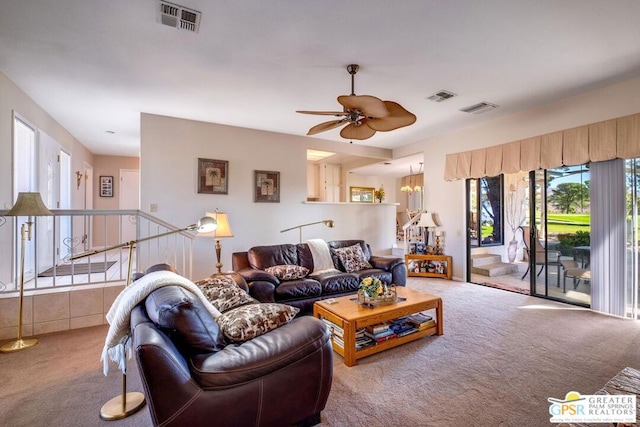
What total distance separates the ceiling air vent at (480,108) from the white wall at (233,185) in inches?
106

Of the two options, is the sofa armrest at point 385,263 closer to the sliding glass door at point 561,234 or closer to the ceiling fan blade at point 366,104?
the sliding glass door at point 561,234

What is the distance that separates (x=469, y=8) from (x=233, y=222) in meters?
4.19

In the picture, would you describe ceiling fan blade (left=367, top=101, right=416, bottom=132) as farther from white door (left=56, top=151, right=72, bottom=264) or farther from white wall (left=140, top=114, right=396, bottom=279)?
white door (left=56, top=151, right=72, bottom=264)

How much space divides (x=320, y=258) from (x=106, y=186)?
6.24 metres

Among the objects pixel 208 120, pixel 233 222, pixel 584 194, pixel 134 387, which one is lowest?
pixel 134 387

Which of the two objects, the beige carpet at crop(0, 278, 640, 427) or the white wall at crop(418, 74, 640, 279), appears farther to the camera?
the white wall at crop(418, 74, 640, 279)

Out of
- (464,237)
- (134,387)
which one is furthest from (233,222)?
(464,237)

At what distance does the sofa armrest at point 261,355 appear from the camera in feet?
4.59

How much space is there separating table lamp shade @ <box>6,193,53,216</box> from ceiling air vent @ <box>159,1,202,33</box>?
1986 millimetres

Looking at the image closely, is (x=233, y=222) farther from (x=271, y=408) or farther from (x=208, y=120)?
(x=271, y=408)

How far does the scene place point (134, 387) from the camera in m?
2.12

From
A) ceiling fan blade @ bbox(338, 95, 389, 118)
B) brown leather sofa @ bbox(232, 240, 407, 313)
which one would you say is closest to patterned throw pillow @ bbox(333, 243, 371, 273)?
brown leather sofa @ bbox(232, 240, 407, 313)

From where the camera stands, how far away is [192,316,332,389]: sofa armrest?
140 centimetres

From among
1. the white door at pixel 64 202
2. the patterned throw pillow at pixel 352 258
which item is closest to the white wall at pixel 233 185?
the patterned throw pillow at pixel 352 258
